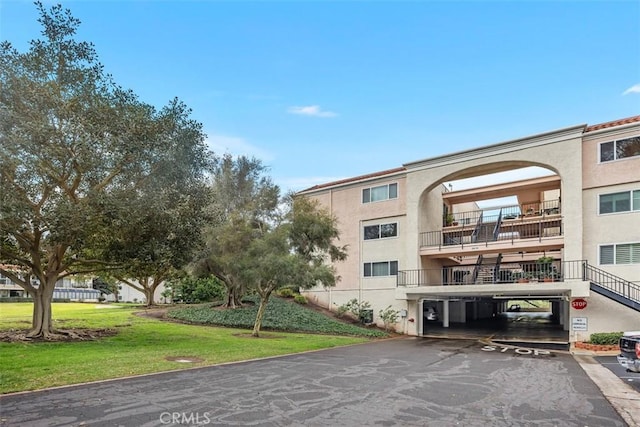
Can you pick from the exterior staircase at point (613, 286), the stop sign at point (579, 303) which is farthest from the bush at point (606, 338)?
the exterior staircase at point (613, 286)

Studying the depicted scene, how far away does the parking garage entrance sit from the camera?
23.7m

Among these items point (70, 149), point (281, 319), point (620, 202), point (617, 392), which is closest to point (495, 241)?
point (620, 202)

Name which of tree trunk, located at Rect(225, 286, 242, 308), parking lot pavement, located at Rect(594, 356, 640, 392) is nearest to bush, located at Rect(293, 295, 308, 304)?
tree trunk, located at Rect(225, 286, 242, 308)

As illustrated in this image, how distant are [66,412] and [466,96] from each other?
18.1 meters

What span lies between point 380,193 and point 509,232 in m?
7.92

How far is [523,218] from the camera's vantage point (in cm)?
2536

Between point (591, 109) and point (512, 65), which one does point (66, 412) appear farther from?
point (591, 109)

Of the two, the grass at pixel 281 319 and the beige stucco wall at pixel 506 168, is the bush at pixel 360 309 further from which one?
the beige stucco wall at pixel 506 168

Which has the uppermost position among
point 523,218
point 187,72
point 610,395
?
point 187,72

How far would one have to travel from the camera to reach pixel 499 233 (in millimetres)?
25531

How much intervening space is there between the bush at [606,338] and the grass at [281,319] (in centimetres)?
961

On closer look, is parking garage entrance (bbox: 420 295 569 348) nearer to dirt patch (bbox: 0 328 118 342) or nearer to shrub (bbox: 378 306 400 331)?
shrub (bbox: 378 306 400 331)

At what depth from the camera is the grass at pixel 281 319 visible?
23.2m

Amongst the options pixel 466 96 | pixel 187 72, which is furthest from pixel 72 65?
pixel 466 96
